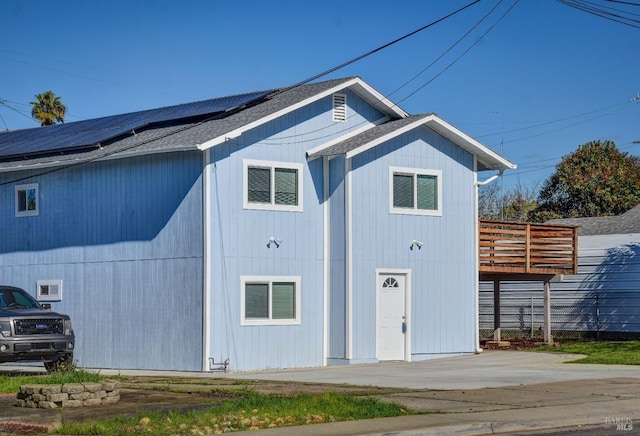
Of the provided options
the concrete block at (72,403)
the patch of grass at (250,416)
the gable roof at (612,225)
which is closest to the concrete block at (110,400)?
the concrete block at (72,403)

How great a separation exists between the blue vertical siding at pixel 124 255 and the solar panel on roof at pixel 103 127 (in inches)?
32.3

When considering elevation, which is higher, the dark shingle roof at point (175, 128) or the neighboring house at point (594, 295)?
the dark shingle roof at point (175, 128)

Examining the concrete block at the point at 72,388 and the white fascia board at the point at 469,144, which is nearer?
the concrete block at the point at 72,388

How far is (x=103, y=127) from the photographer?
102 feet

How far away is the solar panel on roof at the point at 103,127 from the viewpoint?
28781mm

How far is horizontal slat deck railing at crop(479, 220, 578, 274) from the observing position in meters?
31.2

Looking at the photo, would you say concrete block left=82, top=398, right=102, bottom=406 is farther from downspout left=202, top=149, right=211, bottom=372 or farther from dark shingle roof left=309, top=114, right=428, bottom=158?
dark shingle roof left=309, top=114, right=428, bottom=158

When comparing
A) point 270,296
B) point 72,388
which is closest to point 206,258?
point 270,296

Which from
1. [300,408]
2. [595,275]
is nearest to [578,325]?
[595,275]

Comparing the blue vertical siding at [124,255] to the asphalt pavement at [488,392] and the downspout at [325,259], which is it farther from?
the downspout at [325,259]

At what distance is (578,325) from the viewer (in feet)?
126

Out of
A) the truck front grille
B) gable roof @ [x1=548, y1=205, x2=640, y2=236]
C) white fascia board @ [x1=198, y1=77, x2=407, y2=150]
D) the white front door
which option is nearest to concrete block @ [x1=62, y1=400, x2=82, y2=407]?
the truck front grille

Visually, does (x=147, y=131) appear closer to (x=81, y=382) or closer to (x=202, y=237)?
(x=202, y=237)

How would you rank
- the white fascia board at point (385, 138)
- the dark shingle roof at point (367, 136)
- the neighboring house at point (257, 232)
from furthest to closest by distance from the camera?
the dark shingle roof at point (367, 136)
the white fascia board at point (385, 138)
the neighboring house at point (257, 232)
